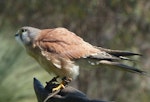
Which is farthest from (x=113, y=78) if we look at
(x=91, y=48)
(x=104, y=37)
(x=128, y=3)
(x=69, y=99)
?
(x=69, y=99)

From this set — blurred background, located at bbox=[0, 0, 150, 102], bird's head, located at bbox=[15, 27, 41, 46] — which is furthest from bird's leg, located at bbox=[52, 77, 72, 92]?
blurred background, located at bbox=[0, 0, 150, 102]

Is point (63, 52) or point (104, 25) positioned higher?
point (104, 25)

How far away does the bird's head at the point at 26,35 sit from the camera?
3.62 meters

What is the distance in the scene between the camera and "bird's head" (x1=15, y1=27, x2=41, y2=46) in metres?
3.62

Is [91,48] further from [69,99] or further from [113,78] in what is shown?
[113,78]

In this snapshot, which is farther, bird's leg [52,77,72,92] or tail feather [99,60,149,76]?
tail feather [99,60,149,76]

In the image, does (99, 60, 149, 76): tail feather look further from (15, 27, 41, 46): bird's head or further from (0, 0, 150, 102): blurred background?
(0, 0, 150, 102): blurred background

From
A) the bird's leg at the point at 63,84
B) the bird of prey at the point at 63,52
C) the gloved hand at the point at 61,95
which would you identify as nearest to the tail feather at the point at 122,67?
the bird of prey at the point at 63,52

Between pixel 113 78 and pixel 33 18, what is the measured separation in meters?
1.63

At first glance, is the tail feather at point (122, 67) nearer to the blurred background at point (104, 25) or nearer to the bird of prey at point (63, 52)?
the bird of prey at point (63, 52)

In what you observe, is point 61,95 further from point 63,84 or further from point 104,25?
point 104,25

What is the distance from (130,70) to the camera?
2.87 metres

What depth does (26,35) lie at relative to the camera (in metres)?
3.63

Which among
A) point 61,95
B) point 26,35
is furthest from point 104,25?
point 61,95
